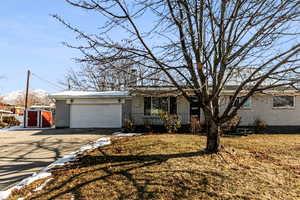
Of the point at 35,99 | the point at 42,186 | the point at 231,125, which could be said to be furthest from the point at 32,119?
the point at 35,99

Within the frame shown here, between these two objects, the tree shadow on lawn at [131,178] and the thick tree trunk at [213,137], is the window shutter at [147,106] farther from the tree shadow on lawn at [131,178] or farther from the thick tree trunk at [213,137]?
the thick tree trunk at [213,137]

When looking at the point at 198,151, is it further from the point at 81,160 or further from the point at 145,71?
the point at 81,160

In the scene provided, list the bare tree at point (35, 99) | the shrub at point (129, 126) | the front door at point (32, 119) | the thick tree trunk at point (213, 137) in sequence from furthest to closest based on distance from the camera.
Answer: the bare tree at point (35, 99) → the front door at point (32, 119) → the shrub at point (129, 126) → the thick tree trunk at point (213, 137)

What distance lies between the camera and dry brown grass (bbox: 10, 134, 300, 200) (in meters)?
3.69

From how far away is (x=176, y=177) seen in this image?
4254 mm

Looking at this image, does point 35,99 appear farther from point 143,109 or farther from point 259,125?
point 259,125

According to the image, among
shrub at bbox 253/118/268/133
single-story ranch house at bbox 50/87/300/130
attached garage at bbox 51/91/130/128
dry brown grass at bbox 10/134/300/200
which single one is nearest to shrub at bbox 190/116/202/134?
single-story ranch house at bbox 50/87/300/130

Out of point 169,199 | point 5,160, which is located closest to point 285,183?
point 169,199

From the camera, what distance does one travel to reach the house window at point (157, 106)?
13.5 meters

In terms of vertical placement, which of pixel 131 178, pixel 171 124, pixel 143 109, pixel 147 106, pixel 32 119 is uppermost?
pixel 147 106

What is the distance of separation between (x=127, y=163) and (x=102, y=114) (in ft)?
35.2

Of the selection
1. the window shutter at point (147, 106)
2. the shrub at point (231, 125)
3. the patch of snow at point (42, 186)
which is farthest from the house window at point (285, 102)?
the patch of snow at point (42, 186)

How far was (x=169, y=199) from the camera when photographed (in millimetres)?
3467

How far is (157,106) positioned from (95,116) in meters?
5.32
